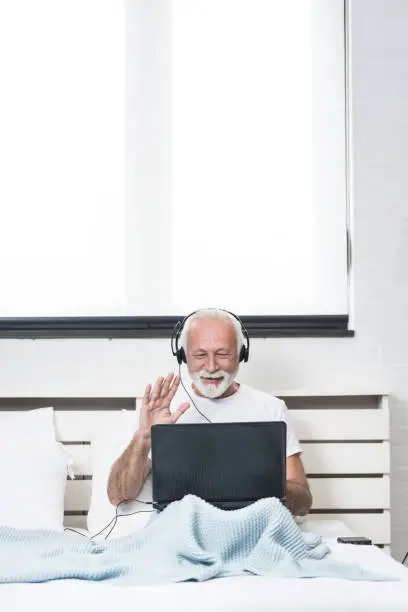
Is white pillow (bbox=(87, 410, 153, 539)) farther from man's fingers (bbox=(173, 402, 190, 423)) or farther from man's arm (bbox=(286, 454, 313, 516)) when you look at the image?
man's arm (bbox=(286, 454, 313, 516))

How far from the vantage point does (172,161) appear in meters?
3.42

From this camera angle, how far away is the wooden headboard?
3.14m

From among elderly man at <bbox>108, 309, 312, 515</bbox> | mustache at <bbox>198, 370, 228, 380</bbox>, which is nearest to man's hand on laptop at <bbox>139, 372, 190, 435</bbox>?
elderly man at <bbox>108, 309, 312, 515</bbox>

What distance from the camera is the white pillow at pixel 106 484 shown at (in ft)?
9.08

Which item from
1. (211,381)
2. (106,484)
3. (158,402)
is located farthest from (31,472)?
(211,381)

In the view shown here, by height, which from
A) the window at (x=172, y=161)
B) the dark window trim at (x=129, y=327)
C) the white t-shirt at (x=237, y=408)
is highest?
the window at (x=172, y=161)

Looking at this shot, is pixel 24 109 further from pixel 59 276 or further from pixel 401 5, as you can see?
pixel 401 5

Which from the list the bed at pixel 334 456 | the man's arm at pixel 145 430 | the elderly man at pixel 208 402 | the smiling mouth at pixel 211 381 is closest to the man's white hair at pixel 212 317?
the elderly man at pixel 208 402

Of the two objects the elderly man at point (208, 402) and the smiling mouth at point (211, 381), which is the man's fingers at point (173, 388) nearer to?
the elderly man at point (208, 402)

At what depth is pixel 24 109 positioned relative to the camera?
3.44 meters

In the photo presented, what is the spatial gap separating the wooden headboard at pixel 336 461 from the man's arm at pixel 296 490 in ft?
1.02

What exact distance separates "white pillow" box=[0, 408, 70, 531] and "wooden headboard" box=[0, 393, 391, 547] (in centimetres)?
11

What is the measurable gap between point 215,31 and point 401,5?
2.19ft

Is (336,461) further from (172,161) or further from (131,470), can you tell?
(172,161)
